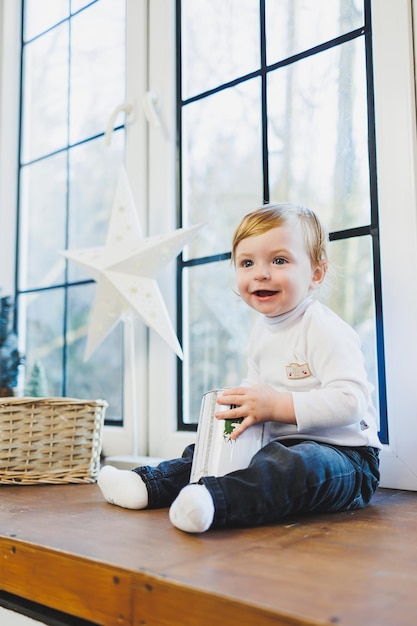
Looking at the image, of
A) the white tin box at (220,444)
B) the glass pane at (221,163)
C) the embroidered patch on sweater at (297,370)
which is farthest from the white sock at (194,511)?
the glass pane at (221,163)

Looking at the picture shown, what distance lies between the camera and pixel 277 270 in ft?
3.63

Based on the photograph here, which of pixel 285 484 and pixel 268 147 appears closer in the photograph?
pixel 285 484

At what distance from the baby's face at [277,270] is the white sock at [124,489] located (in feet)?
1.17

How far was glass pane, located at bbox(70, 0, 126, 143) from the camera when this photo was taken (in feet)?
5.89

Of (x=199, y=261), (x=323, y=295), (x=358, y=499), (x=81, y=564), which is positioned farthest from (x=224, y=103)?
(x=81, y=564)

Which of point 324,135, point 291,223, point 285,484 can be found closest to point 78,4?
point 324,135

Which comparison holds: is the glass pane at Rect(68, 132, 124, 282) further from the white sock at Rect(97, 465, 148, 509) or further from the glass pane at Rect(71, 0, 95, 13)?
the white sock at Rect(97, 465, 148, 509)

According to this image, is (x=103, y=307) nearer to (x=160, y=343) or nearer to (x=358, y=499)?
(x=160, y=343)

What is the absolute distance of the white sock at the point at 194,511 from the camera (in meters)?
0.79

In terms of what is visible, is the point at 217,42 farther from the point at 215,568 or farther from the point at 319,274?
the point at 215,568

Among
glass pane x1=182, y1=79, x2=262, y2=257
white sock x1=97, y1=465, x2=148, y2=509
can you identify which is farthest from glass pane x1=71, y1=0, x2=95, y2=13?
white sock x1=97, y1=465, x2=148, y2=509

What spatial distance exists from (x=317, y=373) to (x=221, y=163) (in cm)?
68

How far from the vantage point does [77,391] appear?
1.82m

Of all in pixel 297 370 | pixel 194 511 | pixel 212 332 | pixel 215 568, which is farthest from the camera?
pixel 212 332
